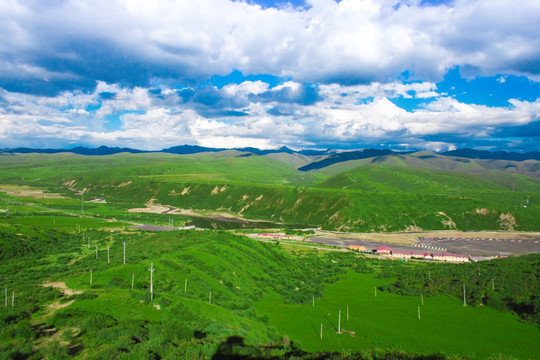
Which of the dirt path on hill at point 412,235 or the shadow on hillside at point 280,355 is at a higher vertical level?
the shadow on hillside at point 280,355

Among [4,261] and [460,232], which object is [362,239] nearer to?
[460,232]

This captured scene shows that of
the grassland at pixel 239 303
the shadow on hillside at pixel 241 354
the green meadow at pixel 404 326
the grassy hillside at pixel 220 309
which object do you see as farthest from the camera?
the green meadow at pixel 404 326

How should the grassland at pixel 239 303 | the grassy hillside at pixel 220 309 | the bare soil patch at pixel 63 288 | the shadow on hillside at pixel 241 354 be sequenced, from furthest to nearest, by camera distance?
the bare soil patch at pixel 63 288 < the grassland at pixel 239 303 < the grassy hillside at pixel 220 309 < the shadow on hillside at pixel 241 354

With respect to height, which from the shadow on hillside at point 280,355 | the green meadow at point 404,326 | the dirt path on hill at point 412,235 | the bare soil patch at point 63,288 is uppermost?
the shadow on hillside at point 280,355

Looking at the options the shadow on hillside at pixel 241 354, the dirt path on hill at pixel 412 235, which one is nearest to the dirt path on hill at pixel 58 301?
the shadow on hillside at pixel 241 354

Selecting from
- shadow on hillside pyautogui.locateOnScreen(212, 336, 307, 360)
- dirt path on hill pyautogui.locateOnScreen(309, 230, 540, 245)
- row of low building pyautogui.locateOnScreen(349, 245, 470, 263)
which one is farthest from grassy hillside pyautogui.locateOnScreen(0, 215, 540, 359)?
dirt path on hill pyautogui.locateOnScreen(309, 230, 540, 245)

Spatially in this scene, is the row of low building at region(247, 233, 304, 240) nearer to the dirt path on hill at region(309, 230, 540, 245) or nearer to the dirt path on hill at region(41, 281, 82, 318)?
the dirt path on hill at region(309, 230, 540, 245)

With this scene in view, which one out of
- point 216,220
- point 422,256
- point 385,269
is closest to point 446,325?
point 385,269

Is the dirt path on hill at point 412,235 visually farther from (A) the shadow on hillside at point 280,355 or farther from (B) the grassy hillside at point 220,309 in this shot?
(A) the shadow on hillside at point 280,355

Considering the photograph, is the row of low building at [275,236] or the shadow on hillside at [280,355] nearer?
the shadow on hillside at [280,355]

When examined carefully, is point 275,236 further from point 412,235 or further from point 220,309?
point 220,309

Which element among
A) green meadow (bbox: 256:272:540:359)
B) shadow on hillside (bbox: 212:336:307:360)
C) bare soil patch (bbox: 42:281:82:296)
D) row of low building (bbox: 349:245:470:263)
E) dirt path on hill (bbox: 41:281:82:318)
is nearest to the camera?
shadow on hillside (bbox: 212:336:307:360)
